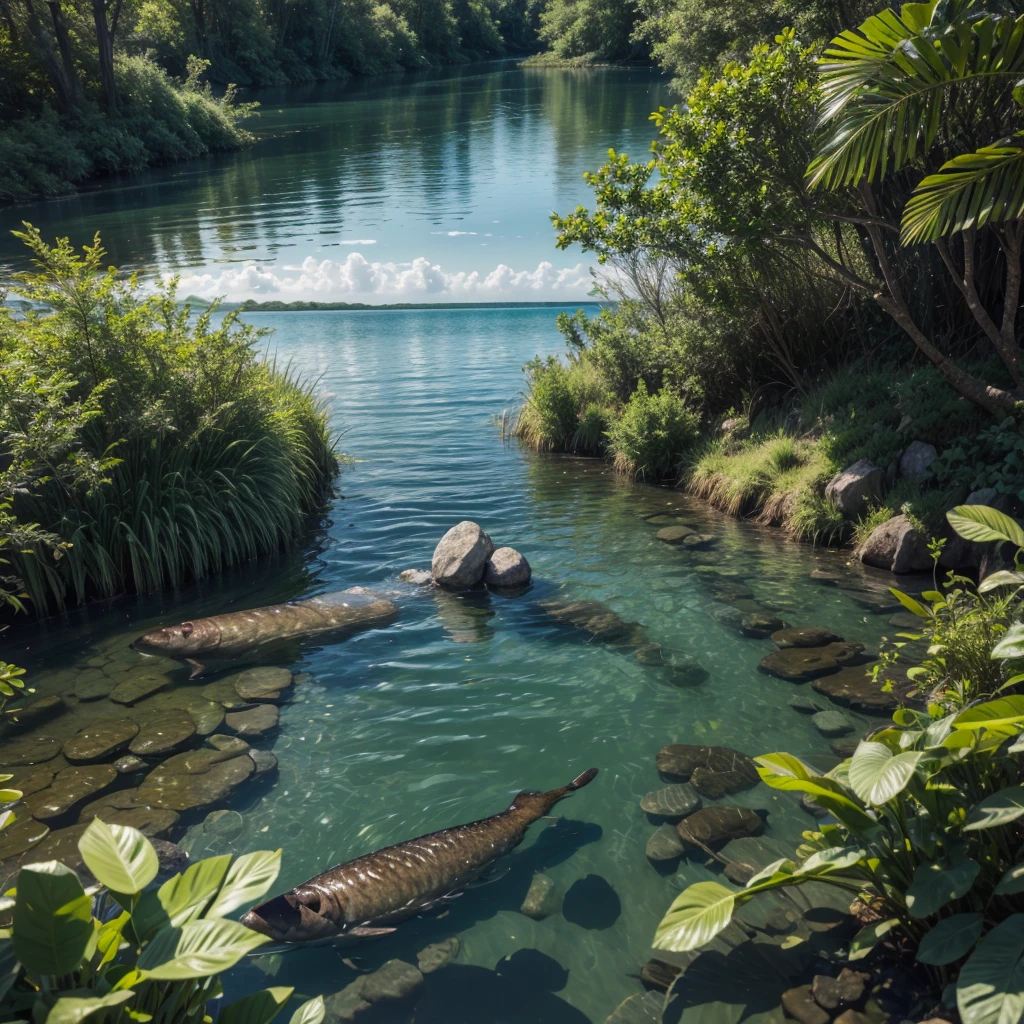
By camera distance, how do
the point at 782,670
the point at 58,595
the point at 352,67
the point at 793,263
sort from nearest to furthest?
the point at 782,670, the point at 58,595, the point at 793,263, the point at 352,67

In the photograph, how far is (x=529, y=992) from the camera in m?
3.29

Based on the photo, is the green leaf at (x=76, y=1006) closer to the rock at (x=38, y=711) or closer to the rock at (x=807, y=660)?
the rock at (x=38, y=711)

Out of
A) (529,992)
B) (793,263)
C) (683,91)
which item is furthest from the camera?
(683,91)

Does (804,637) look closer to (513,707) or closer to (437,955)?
(513,707)

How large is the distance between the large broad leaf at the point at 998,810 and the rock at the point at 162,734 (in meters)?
4.33

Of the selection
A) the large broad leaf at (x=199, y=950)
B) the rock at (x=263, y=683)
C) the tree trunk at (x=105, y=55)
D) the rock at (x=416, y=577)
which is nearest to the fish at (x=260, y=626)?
the rock at (x=263, y=683)

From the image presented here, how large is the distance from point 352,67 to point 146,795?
3317 inches

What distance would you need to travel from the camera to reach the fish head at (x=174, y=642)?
6254 mm

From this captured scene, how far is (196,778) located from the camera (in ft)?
15.5

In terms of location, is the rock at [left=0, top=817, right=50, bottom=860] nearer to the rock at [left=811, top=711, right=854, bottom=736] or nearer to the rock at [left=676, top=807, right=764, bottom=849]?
the rock at [left=676, top=807, right=764, bottom=849]

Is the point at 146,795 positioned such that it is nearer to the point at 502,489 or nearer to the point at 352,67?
the point at 502,489

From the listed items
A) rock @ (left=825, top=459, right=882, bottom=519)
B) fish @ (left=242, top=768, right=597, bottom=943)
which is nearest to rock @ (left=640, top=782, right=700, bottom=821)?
fish @ (left=242, top=768, right=597, bottom=943)

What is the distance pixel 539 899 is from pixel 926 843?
1742 millimetres

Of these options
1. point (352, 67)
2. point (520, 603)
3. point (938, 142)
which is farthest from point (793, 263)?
point (352, 67)
